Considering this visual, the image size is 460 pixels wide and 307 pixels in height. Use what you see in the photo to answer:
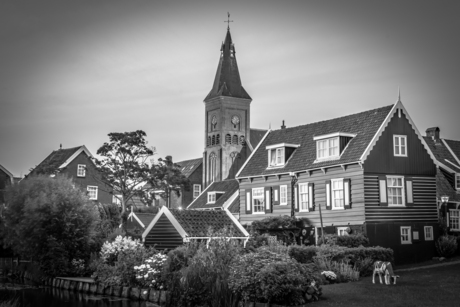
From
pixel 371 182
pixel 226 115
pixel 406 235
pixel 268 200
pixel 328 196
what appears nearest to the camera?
pixel 371 182

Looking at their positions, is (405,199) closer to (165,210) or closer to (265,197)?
(265,197)

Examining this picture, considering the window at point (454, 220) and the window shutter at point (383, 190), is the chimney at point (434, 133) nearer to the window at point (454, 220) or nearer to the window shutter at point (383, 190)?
the window at point (454, 220)

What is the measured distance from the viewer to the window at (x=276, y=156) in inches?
1682

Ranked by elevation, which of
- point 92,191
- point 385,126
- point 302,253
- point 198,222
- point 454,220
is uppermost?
point 385,126

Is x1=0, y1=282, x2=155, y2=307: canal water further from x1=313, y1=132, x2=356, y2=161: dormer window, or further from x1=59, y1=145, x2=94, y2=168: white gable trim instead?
x1=59, y1=145, x2=94, y2=168: white gable trim

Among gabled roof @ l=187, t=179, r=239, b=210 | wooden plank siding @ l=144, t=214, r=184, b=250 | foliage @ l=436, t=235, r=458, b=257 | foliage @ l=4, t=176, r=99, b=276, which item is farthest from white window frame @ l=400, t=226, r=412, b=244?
gabled roof @ l=187, t=179, r=239, b=210

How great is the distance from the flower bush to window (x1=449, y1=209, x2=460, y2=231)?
22.9 metres

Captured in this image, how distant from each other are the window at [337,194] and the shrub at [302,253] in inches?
326

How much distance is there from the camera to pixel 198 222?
103ft

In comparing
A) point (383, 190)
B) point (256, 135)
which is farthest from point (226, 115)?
point (383, 190)

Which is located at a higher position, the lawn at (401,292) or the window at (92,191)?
the window at (92,191)

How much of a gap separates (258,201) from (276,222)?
4.12 m

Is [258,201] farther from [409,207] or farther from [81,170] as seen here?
[81,170]

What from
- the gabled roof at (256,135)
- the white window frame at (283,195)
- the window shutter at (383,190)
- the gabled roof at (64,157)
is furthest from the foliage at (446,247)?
the gabled roof at (256,135)
